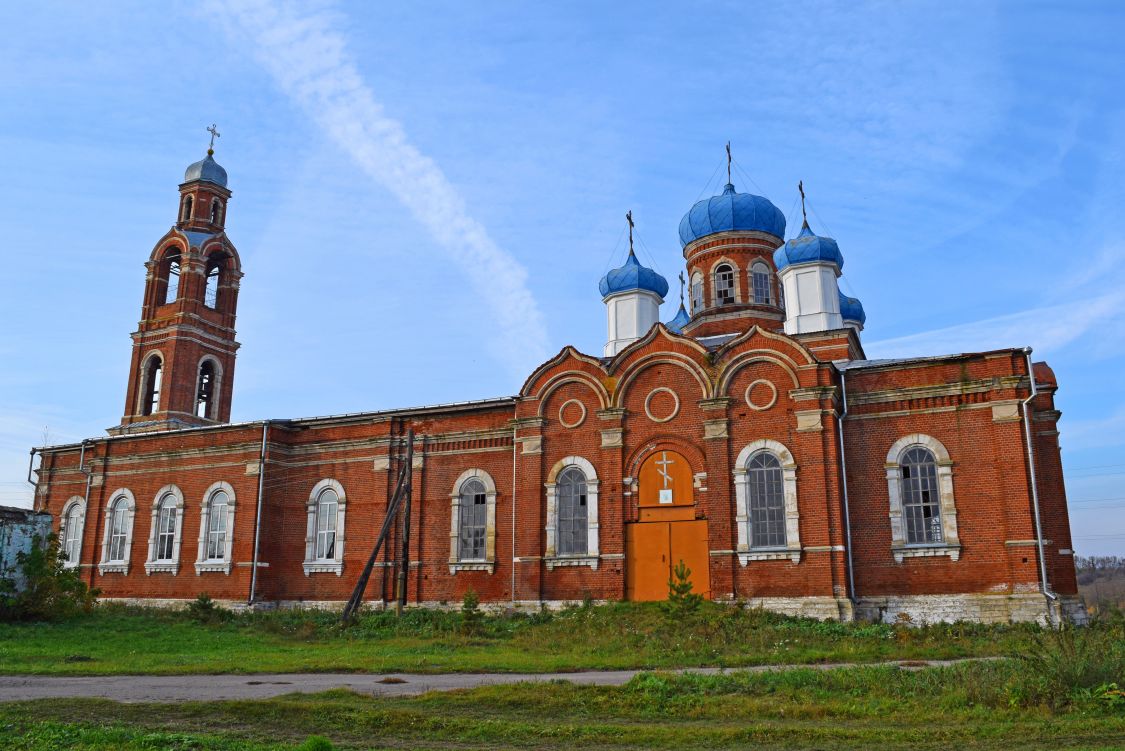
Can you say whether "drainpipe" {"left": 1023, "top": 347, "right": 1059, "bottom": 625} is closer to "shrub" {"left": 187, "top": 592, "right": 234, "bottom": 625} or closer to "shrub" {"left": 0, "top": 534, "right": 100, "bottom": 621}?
"shrub" {"left": 187, "top": 592, "right": 234, "bottom": 625}

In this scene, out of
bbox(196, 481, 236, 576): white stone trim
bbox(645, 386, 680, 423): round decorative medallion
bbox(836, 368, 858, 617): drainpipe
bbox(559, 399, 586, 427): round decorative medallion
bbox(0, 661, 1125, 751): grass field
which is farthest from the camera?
bbox(196, 481, 236, 576): white stone trim

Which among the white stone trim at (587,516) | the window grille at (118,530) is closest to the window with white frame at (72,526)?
the window grille at (118,530)

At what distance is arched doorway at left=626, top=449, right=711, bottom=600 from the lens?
21141 mm

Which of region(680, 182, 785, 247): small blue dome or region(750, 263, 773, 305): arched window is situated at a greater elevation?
region(680, 182, 785, 247): small blue dome

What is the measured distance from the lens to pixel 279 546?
2619 centimetres

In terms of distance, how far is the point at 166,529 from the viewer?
27953 mm

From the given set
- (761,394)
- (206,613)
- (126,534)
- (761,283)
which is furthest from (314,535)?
(761,283)

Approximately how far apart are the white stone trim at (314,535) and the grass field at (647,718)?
1494cm

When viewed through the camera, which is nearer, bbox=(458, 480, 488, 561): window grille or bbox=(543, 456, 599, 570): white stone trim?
bbox=(543, 456, 599, 570): white stone trim

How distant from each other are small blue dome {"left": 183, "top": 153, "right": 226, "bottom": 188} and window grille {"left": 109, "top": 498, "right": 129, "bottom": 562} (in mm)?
13540

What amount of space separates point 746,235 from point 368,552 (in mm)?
14622

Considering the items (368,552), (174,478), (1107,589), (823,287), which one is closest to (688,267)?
(823,287)

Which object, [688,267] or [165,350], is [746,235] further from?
[165,350]

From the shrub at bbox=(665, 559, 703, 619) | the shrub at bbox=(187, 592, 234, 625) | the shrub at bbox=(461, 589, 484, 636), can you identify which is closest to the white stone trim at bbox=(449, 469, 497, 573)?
the shrub at bbox=(461, 589, 484, 636)
